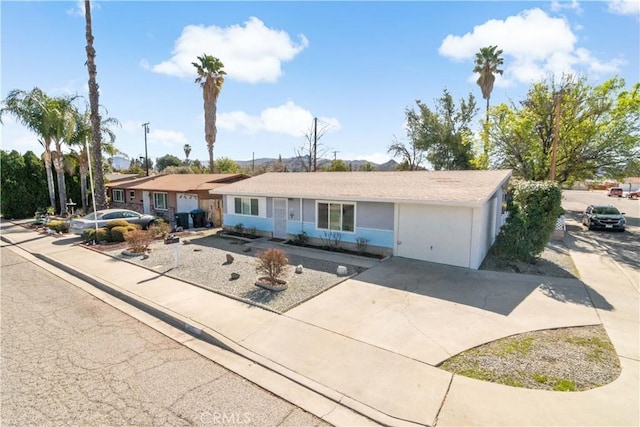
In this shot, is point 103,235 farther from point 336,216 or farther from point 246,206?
point 336,216

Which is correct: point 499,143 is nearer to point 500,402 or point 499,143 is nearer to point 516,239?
point 516,239

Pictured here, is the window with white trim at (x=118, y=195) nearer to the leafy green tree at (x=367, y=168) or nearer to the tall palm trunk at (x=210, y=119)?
the tall palm trunk at (x=210, y=119)

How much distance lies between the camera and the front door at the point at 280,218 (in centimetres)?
1532

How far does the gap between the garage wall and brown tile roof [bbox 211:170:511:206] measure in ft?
1.80

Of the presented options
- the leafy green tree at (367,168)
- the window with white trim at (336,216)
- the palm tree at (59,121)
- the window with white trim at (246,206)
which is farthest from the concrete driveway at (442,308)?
the leafy green tree at (367,168)

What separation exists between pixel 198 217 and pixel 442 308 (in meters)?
16.5

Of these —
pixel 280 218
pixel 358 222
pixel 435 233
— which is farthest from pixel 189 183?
pixel 435 233

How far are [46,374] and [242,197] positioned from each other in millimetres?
12301

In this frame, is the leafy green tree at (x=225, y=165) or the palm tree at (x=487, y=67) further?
the leafy green tree at (x=225, y=165)

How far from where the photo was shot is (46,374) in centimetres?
509

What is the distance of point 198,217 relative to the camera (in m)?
19.9

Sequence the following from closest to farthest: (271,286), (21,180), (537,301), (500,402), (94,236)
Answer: (500,402) < (537,301) < (271,286) < (94,236) < (21,180)

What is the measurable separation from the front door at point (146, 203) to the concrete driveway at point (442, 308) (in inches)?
829

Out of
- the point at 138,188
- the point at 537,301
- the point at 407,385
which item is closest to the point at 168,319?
the point at 407,385
